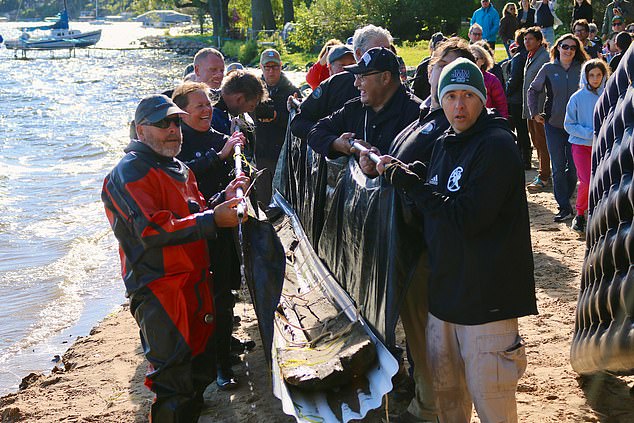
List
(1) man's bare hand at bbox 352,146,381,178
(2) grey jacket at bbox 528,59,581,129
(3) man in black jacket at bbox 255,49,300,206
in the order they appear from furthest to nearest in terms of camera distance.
A: (2) grey jacket at bbox 528,59,581,129 → (3) man in black jacket at bbox 255,49,300,206 → (1) man's bare hand at bbox 352,146,381,178

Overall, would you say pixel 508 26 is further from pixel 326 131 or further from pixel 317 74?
pixel 326 131

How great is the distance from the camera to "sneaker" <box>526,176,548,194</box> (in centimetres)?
1260

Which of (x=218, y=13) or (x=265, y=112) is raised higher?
(x=218, y=13)

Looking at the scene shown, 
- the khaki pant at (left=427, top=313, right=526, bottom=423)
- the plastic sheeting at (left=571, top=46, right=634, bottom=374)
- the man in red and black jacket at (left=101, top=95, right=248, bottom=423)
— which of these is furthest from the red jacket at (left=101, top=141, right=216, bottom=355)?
the plastic sheeting at (left=571, top=46, right=634, bottom=374)

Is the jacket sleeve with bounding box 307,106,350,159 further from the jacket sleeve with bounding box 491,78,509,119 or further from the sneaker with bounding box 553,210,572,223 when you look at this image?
the sneaker with bounding box 553,210,572,223

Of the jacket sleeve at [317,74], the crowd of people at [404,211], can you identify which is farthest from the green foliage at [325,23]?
the crowd of people at [404,211]

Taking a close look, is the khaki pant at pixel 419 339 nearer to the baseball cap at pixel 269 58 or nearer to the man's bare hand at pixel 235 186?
the man's bare hand at pixel 235 186

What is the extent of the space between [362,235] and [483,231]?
4.36ft

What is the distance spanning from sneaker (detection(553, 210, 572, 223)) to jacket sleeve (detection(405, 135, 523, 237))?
656cm

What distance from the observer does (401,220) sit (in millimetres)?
4992

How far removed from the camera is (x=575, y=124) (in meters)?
9.63

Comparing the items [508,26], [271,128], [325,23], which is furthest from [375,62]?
[325,23]

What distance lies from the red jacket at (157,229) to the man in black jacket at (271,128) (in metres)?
4.94

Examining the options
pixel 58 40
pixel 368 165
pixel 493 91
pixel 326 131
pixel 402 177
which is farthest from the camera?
pixel 58 40
